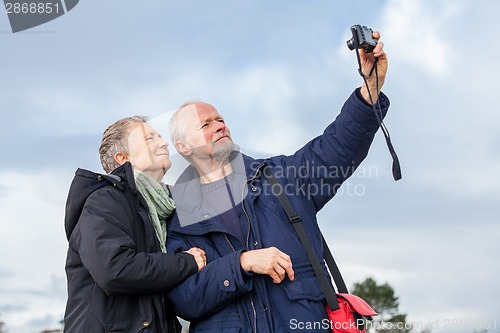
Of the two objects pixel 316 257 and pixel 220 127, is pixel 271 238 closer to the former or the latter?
pixel 316 257

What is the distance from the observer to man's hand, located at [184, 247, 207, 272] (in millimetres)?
4484

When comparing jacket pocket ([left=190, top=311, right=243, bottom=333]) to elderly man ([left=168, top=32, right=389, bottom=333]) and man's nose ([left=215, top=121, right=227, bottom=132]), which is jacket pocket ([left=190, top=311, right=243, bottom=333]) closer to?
elderly man ([left=168, top=32, right=389, bottom=333])

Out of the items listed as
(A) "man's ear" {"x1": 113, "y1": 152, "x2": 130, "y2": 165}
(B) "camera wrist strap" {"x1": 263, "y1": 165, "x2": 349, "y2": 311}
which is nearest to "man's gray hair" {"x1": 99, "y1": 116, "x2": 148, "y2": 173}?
(A) "man's ear" {"x1": 113, "y1": 152, "x2": 130, "y2": 165}

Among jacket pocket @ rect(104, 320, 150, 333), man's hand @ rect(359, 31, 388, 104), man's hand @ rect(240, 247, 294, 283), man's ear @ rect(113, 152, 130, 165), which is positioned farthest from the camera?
man's ear @ rect(113, 152, 130, 165)

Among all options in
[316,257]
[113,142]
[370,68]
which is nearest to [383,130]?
[370,68]

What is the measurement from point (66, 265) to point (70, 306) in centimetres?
29

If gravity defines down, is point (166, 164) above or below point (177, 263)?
above

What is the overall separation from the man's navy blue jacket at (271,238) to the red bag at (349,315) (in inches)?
2.7

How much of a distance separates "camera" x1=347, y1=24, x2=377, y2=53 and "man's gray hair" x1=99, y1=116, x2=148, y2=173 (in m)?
1.64

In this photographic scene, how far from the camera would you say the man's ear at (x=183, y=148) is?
529 cm

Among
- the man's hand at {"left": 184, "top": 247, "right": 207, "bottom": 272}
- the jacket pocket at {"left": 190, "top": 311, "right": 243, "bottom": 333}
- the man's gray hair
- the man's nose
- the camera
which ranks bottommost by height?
the jacket pocket at {"left": 190, "top": 311, "right": 243, "bottom": 333}

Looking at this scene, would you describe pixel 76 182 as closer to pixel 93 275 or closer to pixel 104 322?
pixel 93 275

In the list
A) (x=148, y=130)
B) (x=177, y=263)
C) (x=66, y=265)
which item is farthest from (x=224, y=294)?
(x=148, y=130)

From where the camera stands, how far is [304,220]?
4.71 m
